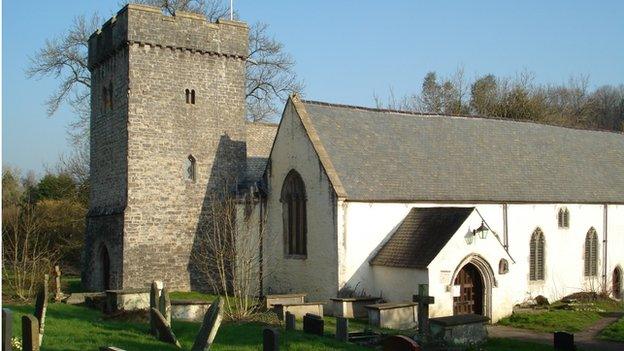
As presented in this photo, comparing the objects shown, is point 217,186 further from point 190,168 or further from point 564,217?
point 564,217

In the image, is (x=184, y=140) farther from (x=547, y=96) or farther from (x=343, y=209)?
(x=547, y=96)

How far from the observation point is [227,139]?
1248 inches

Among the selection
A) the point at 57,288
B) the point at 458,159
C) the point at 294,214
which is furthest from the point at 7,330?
the point at 458,159

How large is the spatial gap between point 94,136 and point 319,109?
1195 cm

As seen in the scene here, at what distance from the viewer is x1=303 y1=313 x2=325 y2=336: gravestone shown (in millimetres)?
18359

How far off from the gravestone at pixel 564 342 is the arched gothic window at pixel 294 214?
1080cm

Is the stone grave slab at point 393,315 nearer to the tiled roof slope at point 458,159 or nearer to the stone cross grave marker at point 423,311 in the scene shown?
the stone cross grave marker at point 423,311

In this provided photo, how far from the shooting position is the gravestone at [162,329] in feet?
50.8

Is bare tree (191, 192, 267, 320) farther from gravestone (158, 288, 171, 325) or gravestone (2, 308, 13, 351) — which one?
gravestone (2, 308, 13, 351)

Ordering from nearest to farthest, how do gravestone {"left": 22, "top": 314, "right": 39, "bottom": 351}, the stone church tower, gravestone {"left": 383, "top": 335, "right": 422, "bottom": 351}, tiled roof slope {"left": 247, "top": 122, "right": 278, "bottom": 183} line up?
Result: gravestone {"left": 383, "top": 335, "right": 422, "bottom": 351}
gravestone {"left": 22, "top": 314, "right": 39, "bottom": 351}
the stone church tower
tiled roof slope {"left": 247, "top": 122, "right": 278, "bottom": 183}

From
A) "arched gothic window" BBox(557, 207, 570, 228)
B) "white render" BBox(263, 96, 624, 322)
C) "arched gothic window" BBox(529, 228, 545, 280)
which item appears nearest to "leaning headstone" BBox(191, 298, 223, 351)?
"white render" BBox(263, 96, 624, 322)

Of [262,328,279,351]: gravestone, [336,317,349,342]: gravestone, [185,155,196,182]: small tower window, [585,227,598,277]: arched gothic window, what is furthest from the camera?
[585,227,598,277]: arched gothic window

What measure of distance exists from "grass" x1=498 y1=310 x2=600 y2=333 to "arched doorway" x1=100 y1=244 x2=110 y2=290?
17.2 m

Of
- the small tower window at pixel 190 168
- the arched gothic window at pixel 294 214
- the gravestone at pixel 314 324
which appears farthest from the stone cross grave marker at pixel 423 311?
the small tower window at pixel 190 168
